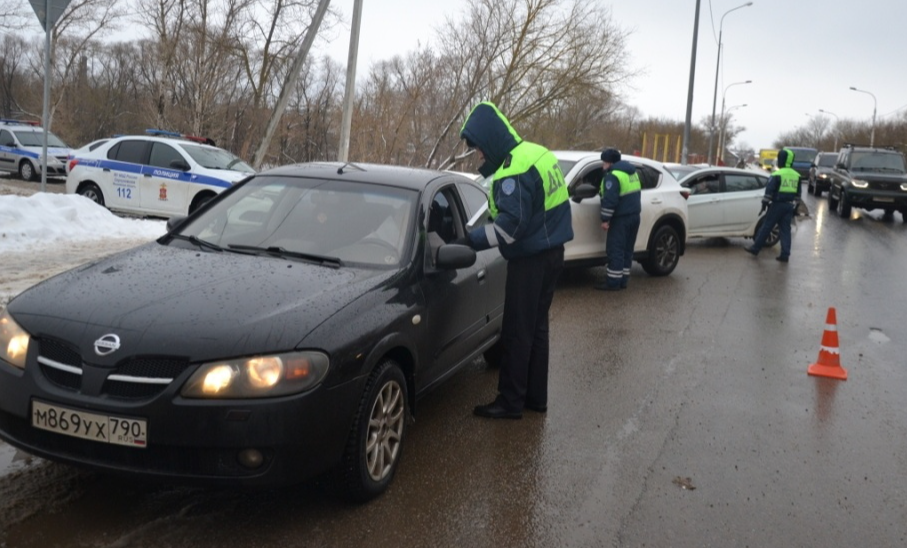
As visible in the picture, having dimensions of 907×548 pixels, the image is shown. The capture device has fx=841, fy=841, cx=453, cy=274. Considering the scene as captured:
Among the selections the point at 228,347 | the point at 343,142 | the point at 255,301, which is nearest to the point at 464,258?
the point at 255,301

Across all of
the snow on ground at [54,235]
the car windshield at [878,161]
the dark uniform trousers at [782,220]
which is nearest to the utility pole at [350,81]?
the snow on ground at [54,235]

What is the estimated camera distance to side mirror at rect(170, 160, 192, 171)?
550 inches

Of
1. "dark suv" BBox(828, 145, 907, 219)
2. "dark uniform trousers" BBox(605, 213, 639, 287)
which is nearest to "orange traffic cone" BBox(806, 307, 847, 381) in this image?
"dark uniform trousers" BBox(605, 213, 639, 287)

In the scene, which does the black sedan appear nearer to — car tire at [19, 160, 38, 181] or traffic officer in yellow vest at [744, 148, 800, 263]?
traffic officer in yellow vest at [744, 148, 800, 263]

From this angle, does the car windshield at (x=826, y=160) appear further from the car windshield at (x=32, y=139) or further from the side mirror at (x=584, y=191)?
the car windshield at (x=32, y=139)

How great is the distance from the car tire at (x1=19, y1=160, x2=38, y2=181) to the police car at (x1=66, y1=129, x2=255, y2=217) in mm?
9938

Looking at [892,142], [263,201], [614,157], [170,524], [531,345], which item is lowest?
[170,524]

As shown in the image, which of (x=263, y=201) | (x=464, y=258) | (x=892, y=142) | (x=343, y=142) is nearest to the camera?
(x=464, y=258)

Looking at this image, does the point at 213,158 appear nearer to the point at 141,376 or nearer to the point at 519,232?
the point at 519,232

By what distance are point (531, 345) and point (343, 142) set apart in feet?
39.4

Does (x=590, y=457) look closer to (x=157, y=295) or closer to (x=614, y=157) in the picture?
(x=157, y=295)

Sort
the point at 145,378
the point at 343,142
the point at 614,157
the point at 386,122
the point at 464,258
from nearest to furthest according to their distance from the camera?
the point at 145,378 → the point at 464,258 → the point at 614,157 → the point at 343,142 → the point at 386,122

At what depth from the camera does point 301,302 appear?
12.7ft

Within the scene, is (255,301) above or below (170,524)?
above
